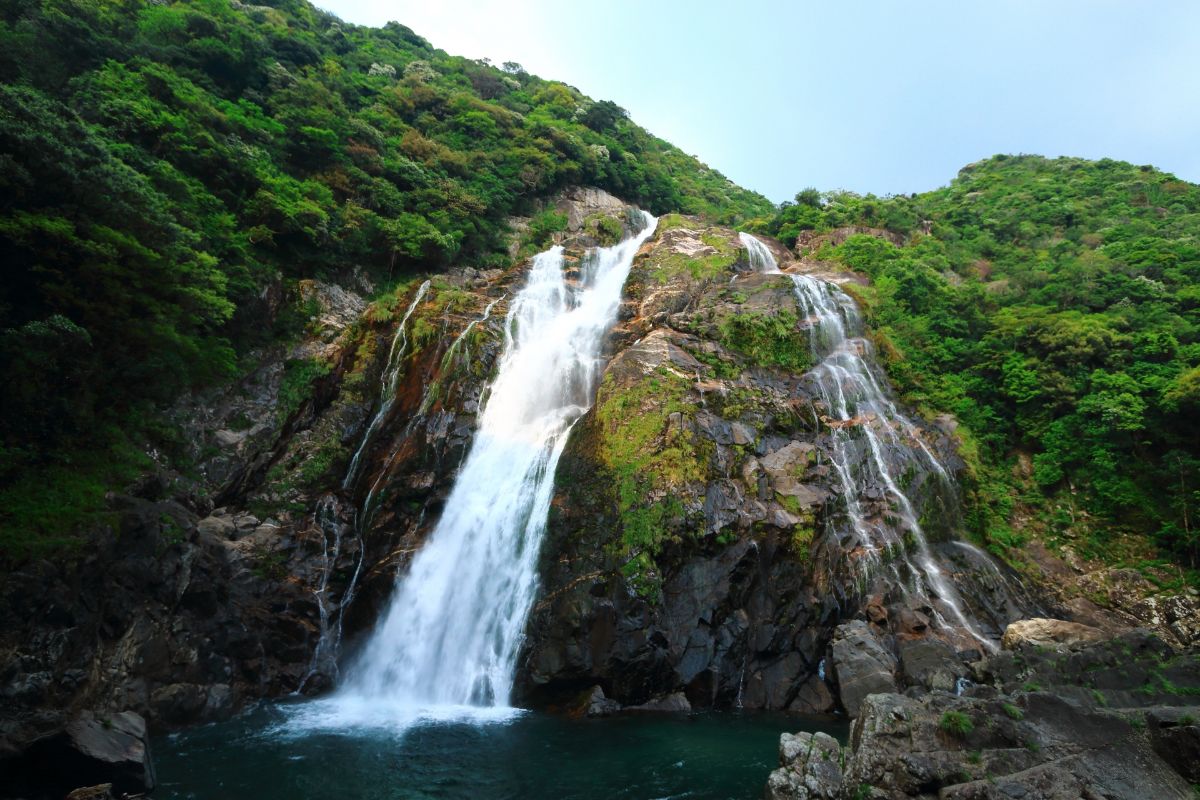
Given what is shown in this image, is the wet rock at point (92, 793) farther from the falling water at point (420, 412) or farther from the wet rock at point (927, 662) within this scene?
the wet rock at point (927, 662)

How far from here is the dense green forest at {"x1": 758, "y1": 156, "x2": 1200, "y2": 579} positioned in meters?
17.1

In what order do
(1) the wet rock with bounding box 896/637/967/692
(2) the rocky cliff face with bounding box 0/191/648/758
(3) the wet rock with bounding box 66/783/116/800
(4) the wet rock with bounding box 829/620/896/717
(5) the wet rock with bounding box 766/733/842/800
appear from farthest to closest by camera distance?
1. (4) the wet rock with bounding box 829/620/896/717
2. (1) the wet rock with bounding box 896/637/967/692
3. (2) the rocky cliff face with bounding box 0/191/648/758
4. (5) the wet rock with bounding box 766/733/842/800
5. (3) the wet rock with bounding box 66/783/116/800

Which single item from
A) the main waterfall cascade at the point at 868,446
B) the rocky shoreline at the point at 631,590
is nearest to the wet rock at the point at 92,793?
the rocky shoreline at the point at 631,590

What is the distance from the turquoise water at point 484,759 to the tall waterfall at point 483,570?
1.56m

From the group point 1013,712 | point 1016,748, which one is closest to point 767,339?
point 1013,712

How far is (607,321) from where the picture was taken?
851 inches

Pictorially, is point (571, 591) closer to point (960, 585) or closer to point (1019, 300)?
point (960, 585)

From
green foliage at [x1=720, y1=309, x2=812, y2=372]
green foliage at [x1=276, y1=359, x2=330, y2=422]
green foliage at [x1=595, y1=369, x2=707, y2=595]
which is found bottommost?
green foliage at [x1=595, y1=369, x2=707, y2=595]

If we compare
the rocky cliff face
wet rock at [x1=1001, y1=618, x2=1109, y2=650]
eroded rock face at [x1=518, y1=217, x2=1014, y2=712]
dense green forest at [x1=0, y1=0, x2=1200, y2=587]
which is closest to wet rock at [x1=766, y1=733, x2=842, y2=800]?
eroded rock face at [x1=518, y1=217, x2=1014, y2=712]

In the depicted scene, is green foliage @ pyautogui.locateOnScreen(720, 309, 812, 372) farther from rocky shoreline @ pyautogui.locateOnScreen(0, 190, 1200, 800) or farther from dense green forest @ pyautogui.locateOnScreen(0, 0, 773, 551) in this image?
dense green forest @ pyautogui.locateOnScreen(0, 0, 773, 551)

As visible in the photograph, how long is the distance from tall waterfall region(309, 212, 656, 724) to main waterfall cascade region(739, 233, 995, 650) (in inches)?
303

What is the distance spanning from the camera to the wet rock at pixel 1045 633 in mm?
12227

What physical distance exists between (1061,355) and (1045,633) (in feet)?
37.6

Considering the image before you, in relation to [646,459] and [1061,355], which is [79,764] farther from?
[1061,355]
